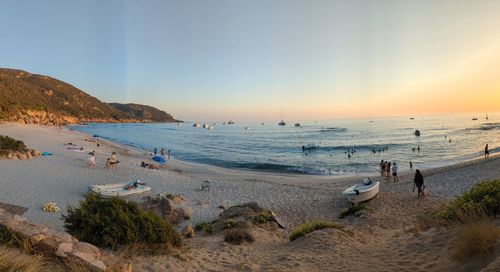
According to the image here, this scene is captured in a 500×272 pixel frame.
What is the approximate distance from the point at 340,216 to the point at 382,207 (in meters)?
2.35

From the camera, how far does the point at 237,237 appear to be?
32.4ft

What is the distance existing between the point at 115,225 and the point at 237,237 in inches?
146

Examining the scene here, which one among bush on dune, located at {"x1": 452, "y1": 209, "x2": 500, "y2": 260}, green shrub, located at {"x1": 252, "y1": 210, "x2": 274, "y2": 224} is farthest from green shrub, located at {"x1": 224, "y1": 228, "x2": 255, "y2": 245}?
bush on dune, located at {"x1": 452, "y1": 209, "x2": 500, "y2": 260}

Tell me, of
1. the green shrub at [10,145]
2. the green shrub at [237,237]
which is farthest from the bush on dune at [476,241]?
the green shrub at [10,145]

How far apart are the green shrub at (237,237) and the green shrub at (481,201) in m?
5.47

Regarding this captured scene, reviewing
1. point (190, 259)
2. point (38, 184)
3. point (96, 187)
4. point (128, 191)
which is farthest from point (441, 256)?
point (38, 184)

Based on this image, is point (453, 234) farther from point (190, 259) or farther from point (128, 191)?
point (128, 191)

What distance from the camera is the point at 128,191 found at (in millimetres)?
16859

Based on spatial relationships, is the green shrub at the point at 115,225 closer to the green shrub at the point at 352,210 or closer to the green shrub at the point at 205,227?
the green shrub at the point at 205,227

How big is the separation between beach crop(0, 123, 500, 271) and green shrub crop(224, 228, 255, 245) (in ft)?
1.11

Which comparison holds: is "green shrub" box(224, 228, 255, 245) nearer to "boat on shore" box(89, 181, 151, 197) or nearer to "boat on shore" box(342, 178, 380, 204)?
"boat on shore" box(342, 178, 380, 204)

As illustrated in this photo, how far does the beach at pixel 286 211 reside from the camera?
7.24 metres

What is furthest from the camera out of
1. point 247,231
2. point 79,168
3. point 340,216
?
point 79,168

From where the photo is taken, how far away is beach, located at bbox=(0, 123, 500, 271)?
7.24 m
